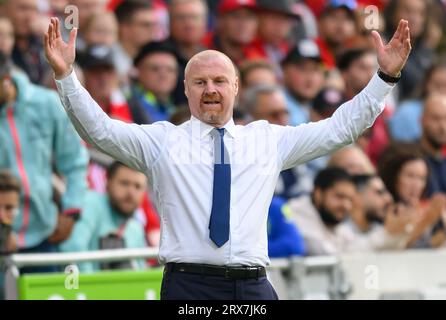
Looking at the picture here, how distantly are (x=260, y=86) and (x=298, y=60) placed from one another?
138cm

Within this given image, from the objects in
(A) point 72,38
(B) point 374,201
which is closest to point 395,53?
(A) point 72,38

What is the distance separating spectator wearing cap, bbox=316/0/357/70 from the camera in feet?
53.4

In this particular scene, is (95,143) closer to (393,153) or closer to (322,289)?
(322,289)

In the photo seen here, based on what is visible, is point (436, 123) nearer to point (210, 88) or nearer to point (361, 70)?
point (361, 70)

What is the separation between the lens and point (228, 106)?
24.8ft

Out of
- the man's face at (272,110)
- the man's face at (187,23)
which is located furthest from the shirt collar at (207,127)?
the man's face at (187,23)

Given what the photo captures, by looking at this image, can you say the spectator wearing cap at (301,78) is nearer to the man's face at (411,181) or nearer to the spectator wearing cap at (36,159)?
the man's face at (411,181)

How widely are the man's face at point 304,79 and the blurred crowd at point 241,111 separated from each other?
0.04 feet

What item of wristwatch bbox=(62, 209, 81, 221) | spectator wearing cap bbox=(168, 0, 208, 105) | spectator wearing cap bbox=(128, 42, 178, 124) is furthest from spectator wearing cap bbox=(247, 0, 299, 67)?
wristwatch bbox=(62, 209, 81, 221)

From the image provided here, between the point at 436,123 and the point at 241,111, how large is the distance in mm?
3026

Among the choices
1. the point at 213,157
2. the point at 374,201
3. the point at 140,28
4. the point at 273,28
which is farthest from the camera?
the point at 273,28

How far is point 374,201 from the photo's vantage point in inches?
537

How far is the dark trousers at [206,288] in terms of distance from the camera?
24.1 feet

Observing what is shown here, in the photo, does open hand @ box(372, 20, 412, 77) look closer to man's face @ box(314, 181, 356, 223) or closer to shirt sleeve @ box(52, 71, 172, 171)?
shirt sleeve @ box(52, 71, 172, 171)
